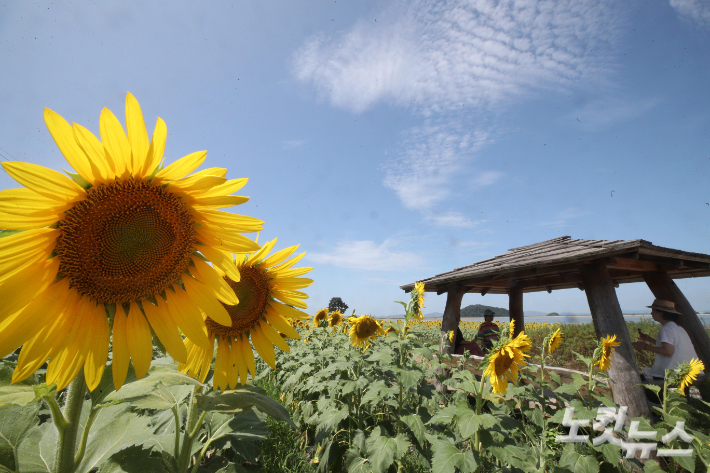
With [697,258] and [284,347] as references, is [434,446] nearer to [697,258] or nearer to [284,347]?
[284,347]

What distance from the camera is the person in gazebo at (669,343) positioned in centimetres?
532

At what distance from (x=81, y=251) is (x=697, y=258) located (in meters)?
7.68

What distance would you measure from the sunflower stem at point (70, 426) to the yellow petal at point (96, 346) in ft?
0.14

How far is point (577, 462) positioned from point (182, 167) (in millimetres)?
4027

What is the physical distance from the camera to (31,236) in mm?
811

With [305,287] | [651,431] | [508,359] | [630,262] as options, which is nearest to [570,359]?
[630,262]

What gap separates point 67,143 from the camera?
0.81 m

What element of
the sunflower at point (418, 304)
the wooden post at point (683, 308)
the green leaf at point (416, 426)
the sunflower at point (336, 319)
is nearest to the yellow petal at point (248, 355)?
the green leaf at point (416, 426)

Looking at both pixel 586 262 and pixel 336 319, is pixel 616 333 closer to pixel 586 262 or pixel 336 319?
pixel 586 262

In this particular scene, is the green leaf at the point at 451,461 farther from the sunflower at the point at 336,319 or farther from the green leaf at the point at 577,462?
the sunflower at the point at 336,319

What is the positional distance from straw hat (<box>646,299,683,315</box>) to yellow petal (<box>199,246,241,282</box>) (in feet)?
24.0

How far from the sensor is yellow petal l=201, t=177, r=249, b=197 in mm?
971

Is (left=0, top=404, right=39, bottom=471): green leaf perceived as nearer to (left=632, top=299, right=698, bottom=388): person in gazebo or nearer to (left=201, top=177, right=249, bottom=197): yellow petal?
(left=201, top=177, right=249, bottom=197): yellow petal

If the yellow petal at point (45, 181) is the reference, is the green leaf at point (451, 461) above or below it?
below
